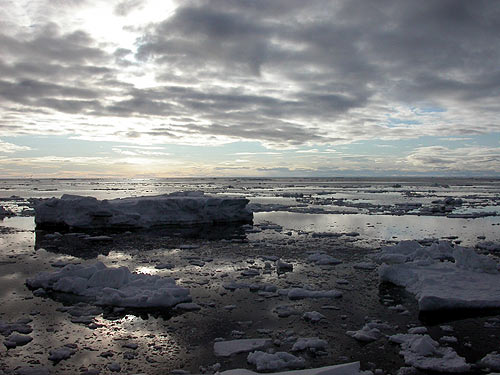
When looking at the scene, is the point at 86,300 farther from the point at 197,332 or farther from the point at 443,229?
the point at 443,229

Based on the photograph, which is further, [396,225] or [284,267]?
[396,225]

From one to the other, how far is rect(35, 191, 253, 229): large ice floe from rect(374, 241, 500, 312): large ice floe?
11.4m

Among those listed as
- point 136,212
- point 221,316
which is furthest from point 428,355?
point 136,212

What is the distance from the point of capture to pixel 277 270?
10.1 m

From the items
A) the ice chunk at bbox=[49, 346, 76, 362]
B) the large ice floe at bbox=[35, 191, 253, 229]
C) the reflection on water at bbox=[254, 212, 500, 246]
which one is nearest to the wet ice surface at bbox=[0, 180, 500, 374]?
the ice chunk at bbox=[49, 346, 76, 362]

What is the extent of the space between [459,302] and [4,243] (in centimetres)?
1474

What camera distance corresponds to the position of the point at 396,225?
19344 millimetres

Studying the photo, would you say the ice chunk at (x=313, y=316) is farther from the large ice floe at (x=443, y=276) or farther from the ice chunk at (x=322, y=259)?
the ice chunk at (x=322, y=259)

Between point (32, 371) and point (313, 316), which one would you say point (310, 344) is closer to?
point (313, 316)

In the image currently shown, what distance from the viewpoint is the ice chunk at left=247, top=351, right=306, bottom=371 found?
16.5 ft

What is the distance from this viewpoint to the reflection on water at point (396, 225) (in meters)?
16.3

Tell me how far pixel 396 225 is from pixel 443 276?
10960 mm

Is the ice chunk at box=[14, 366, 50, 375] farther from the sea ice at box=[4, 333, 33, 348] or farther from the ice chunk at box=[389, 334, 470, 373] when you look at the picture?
the ice chunk at box=[389, 334, 470, 373]

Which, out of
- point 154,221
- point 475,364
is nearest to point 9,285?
point 475,364
